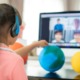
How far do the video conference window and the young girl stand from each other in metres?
0.85

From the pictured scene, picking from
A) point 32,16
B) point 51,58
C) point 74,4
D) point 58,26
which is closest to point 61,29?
point 58,26

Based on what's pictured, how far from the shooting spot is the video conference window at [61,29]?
156 cm

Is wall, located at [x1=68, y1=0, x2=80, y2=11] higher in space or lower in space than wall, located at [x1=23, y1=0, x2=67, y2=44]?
higher

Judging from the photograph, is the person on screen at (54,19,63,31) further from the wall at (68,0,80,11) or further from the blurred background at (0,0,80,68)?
the wall at (68,0,80,11)

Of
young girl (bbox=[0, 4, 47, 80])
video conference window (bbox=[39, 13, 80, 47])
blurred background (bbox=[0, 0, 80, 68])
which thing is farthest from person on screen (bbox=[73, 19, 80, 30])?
young girl (bbox=[0, 4, 47, 80])

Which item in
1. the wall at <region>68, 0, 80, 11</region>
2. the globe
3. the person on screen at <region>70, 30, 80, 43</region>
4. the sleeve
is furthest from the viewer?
the wall at <region>68, 0, 80, 11</region>

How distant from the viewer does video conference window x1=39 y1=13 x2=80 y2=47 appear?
5.11ft

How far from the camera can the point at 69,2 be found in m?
2.74

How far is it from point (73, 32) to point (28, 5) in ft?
3.13

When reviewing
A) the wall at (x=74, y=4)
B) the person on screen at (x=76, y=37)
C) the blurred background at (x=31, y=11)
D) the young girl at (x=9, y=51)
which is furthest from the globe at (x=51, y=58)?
the wall at (x=74, y=4)

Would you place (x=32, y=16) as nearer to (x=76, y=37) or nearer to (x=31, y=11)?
(x=31, y=11)

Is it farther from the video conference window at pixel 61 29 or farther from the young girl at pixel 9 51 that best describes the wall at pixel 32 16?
the young girl at pixel 9 51

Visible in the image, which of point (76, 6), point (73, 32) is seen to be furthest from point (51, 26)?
point (76, 6)

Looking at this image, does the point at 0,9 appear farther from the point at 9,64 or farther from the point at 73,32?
the point at 73,32
